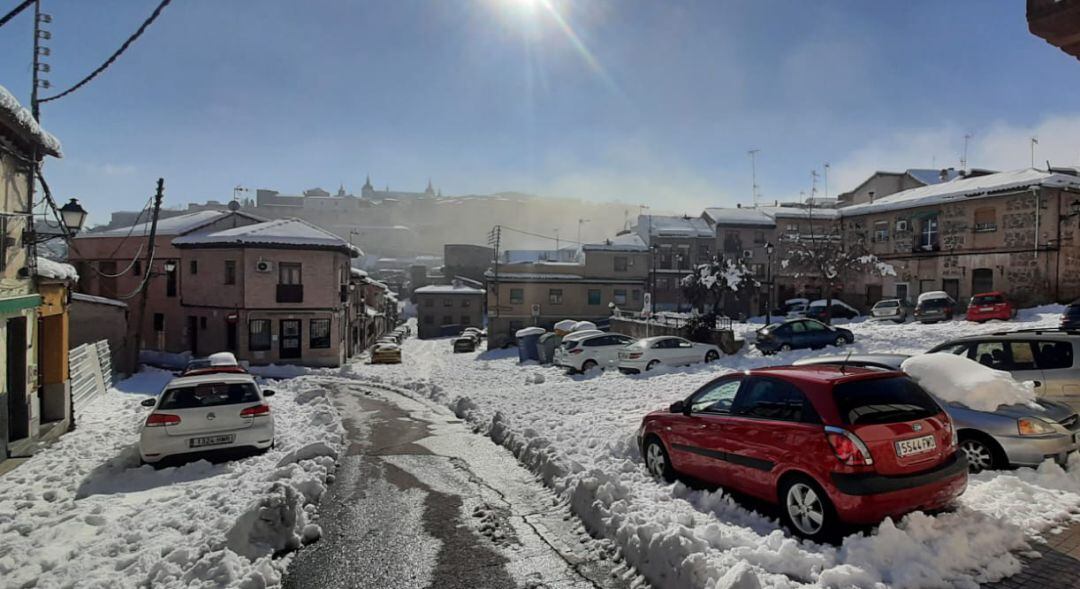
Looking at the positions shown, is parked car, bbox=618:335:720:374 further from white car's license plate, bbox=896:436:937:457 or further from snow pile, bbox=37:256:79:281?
snow pile, bbox=37:256:79:281

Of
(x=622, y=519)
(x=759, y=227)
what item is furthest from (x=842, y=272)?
(x=622, y=519)

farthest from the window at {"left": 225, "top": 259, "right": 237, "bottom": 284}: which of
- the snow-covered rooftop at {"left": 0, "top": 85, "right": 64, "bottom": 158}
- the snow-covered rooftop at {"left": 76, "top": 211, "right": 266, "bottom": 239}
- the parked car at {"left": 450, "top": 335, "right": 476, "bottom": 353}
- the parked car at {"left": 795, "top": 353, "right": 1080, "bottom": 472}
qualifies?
the parked car at {"left": 795, "top": 353, "right": 1080, "bottom": 472}

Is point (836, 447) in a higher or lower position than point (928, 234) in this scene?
lower

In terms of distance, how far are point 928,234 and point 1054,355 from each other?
96.9ft

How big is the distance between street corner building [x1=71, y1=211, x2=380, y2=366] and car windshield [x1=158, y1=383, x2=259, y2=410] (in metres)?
22.7

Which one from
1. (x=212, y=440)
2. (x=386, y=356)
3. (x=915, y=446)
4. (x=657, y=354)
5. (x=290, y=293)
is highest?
(x=290, y=293)

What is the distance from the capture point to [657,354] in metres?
20.1

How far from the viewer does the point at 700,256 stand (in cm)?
5131

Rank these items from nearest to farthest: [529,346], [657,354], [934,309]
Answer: [657,354]
[934,309]
[529,346]

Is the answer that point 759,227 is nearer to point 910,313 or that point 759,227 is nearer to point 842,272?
point 842,272

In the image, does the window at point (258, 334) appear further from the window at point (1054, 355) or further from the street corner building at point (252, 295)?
the window at point (1054, 355)

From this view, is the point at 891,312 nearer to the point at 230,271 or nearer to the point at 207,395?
the point at 207,395

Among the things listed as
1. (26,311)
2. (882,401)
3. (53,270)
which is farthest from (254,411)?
(882,401)

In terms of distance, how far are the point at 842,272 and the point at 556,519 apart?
109 ft
